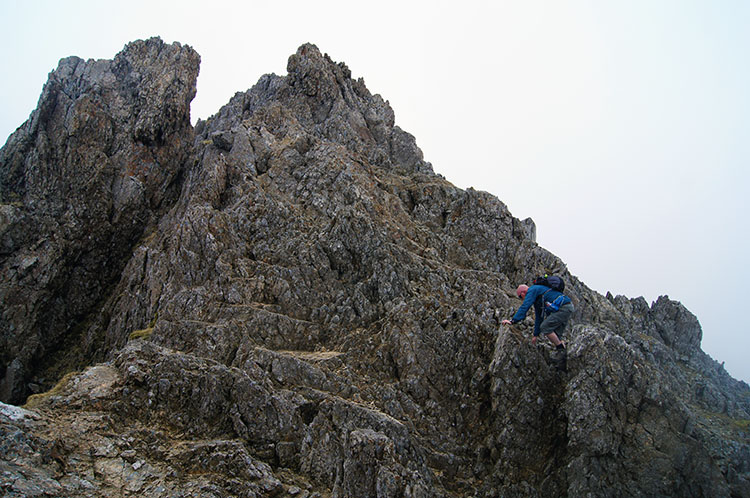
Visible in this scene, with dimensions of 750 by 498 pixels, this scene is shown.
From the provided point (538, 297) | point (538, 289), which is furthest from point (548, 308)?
point (538, 289)

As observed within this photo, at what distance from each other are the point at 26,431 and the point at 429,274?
58.9 ft

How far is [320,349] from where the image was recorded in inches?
842

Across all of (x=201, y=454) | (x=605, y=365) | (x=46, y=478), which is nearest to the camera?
(x=46, y=478)

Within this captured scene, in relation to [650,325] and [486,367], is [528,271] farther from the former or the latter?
Result: [650,325]

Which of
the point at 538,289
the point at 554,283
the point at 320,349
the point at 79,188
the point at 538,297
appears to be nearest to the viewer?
the point at 554,283

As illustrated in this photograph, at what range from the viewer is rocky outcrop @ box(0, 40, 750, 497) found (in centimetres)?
1491

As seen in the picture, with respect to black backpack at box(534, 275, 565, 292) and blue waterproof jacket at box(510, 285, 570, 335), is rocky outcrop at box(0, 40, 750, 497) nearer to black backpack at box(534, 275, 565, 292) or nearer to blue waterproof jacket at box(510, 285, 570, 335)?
blue waterproof jacket at box(510, 285, 570, 335)

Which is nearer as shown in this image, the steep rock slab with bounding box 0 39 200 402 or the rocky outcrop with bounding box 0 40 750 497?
the rocky outcrop with bounding box 0 40 750 497

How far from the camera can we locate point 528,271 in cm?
2891

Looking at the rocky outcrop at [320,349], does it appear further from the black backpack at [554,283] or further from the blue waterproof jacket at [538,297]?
the black backpack at [554,283]

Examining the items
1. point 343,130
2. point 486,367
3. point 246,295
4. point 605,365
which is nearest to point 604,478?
point 605,365

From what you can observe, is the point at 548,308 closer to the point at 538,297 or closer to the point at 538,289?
the point at 538,297

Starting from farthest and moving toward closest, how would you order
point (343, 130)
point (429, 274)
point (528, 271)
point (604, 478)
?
1. point (343, 130)
2. point (528, 271)
3. point (429, 274)
4. point (604, 478)

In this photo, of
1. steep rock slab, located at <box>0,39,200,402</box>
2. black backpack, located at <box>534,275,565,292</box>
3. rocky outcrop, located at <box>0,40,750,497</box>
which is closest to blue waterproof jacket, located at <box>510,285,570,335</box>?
black backpack, located at <box>534,275,565,292</box>
